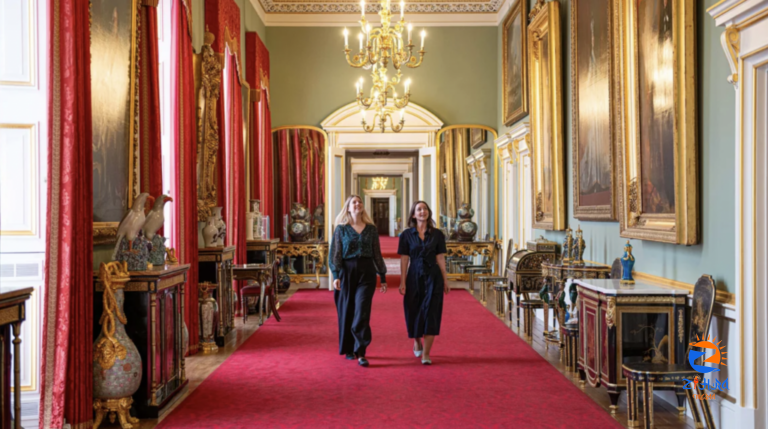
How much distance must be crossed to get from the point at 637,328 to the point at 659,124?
1668mm

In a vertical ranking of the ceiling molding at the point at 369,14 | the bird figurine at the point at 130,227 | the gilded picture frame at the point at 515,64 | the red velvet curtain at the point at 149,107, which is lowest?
the bird figurine at the point at 130,227

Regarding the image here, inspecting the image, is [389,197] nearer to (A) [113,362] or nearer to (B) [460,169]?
(B) [460,169]

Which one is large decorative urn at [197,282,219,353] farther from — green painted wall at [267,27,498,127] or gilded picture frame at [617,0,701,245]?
green painted wall at [267,27,498,127]

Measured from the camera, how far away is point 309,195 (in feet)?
42.8

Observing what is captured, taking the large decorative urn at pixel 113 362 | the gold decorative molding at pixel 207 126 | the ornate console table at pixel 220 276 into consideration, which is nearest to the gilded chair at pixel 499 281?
the ornate console table at pixel 220 276

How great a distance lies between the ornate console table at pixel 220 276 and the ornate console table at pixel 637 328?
4.44 metres

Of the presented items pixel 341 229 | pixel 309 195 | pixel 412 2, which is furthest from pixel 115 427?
pixel 412 2

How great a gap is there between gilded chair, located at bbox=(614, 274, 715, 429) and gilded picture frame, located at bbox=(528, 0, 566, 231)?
153 inches

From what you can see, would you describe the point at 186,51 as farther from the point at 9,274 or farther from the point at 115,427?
the point at 115,427

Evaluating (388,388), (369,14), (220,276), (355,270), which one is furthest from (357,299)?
(369,14)

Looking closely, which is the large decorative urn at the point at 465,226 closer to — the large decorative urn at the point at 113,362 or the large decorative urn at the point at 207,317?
the large decorative urn at the point at 207,317

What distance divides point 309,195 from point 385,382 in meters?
7.79

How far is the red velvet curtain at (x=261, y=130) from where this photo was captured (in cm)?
1120

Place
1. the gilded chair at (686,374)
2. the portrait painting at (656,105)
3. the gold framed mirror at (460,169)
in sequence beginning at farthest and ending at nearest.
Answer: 1. the gold framed mirror at (460,169)
2. the portrait painting at (656,105)
3. the gilded chair at (686,374)
